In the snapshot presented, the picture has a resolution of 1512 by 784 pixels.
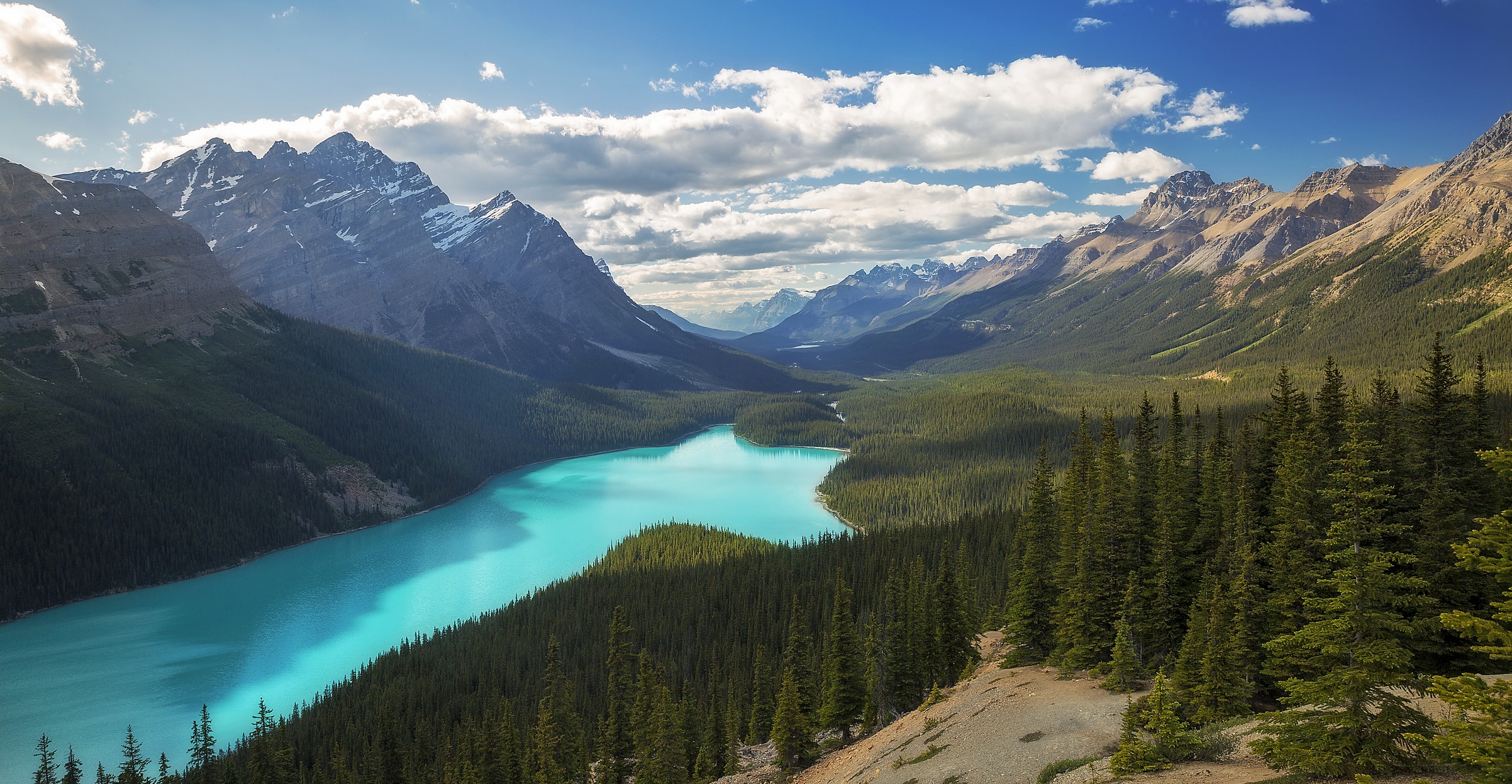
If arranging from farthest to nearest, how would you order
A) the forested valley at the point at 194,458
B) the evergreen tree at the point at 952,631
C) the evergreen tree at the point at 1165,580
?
the forested valley at the point at 194,458 < the evergreen tree at the point at 952,631 < the evergreen tree at the point at 1165,580

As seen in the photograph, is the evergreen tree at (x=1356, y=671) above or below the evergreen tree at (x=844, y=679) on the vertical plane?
above

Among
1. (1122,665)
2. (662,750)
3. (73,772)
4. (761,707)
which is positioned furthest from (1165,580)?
(73,772)

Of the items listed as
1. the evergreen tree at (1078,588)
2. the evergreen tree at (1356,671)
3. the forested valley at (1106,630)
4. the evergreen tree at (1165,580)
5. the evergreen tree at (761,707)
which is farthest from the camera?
the evergreen tree at (761,707)

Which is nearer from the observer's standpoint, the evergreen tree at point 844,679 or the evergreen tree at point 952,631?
the evergreen tree at point 844,679

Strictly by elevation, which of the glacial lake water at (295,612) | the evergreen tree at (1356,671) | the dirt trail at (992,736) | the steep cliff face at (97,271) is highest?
the steep cliff face at (97,271)

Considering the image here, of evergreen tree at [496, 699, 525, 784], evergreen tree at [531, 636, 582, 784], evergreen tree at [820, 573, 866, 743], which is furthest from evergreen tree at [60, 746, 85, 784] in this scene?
evergreen tree at [820, 573, 866, 743]

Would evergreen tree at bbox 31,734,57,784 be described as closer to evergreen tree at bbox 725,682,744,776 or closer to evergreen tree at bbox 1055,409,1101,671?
evergreen tree at bbox 725,682,744,776

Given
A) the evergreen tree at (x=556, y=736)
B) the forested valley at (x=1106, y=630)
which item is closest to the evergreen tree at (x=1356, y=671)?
the forested valley at (x=1106, y=630)

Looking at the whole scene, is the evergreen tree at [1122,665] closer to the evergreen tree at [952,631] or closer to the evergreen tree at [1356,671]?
the evergreen tree at [1356,671]
